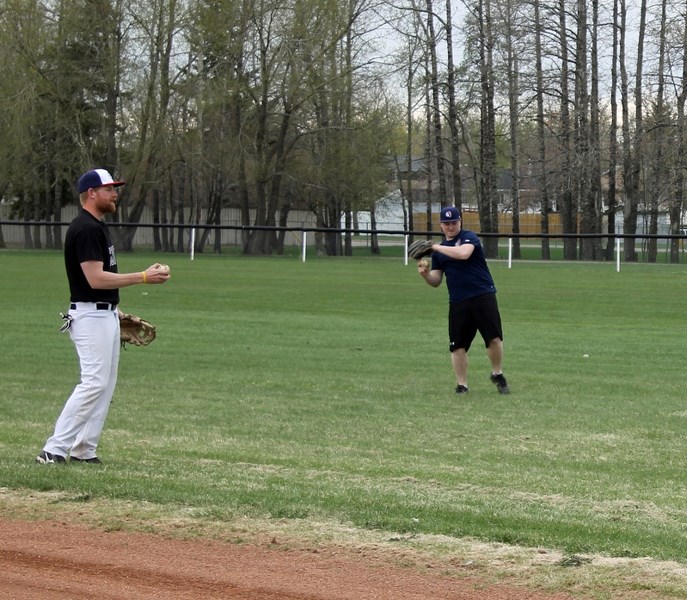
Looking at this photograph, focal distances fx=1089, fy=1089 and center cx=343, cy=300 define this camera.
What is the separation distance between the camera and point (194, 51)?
52.5 metres

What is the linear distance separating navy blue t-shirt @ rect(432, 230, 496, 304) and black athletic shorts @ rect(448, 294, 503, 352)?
0.25 feet

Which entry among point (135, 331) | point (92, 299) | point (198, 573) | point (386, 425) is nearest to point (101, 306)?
point (92, 299)

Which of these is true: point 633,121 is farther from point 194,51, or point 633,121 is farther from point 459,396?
point 459,396

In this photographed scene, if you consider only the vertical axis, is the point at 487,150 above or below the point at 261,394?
above

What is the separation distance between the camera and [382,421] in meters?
10.3

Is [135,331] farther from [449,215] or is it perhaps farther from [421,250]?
[449,215]

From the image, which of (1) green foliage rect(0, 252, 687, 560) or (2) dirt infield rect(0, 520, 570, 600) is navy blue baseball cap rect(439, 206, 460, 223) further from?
(2) dirt infield rect(0, 520, 570, 600)

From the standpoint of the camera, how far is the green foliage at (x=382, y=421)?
21.1 feet

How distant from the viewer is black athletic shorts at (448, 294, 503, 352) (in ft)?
38.6

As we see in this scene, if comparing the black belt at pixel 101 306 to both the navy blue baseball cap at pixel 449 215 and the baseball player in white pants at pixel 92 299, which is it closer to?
the baseball player in white pants at pixel 92 299

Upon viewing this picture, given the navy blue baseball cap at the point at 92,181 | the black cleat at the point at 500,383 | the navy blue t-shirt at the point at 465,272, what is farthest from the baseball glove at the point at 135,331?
the black cleat at the point at 500,383

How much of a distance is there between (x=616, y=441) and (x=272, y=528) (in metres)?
4.28

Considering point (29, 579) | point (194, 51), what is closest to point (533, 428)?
point (29, 579)

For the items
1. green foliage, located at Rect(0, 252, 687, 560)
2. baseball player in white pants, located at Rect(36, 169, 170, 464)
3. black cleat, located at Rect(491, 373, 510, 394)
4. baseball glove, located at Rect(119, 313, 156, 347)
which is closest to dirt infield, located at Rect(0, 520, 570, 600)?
green foliage, located at Rect(0, 252, 687, 560)
